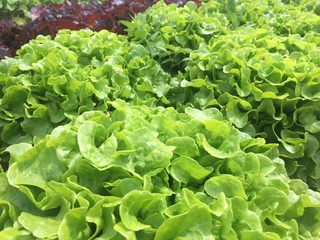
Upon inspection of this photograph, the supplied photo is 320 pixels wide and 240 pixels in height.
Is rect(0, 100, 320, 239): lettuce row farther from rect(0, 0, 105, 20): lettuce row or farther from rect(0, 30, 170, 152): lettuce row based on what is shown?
rect(0, 0, 105, 20): lettuce row

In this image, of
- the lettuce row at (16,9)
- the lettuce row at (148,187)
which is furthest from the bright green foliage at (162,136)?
the lettuce row at (16,9)

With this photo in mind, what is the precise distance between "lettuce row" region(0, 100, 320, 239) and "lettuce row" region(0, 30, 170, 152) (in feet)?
2.87

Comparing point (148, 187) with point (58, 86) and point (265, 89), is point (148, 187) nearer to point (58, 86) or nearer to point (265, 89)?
point (58, 86)

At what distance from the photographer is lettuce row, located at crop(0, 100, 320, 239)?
4.39 ft

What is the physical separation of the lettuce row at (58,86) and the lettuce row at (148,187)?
2.87ft

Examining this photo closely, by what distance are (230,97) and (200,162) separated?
3.59ft

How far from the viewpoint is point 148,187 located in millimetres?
1440

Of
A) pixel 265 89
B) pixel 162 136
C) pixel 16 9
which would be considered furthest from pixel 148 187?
pixel 16 9

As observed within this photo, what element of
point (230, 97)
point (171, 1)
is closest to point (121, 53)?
point (230, 97)

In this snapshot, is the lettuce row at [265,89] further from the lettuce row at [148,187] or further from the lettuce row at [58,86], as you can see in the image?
the lettuce row at [148,187]

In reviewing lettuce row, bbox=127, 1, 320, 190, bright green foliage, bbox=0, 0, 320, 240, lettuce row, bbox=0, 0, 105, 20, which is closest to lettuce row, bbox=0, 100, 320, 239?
bright green foliage, bbox=0, 0, 320, 240

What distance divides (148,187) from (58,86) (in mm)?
1367

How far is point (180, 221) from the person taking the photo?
129cm

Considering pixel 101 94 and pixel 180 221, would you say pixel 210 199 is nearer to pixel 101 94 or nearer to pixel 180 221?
pixel 180 221
